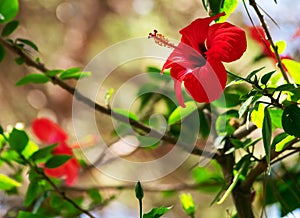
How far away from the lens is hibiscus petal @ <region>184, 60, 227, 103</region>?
1.95 feet

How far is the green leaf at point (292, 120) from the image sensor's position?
564 millimetres

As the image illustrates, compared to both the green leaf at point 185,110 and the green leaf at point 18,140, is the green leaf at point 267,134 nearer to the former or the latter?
the green leaf at point 185,110

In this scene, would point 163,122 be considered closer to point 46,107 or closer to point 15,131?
point 15,131

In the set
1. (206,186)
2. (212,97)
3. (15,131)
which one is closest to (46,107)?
(206,186)

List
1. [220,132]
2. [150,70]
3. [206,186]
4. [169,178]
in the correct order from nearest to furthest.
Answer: [220,132]
[150,70]
[206,186]
[169,178]

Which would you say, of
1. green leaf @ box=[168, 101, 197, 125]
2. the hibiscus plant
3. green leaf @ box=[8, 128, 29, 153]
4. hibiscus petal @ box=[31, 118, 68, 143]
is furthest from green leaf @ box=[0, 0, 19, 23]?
hibiscus petal @ box=[31, 118, 68, 143]

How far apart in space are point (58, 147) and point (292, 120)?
0.62m

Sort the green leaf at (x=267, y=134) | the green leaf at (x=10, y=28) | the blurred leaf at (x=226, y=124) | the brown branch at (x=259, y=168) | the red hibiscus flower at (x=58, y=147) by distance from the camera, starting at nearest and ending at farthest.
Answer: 1. the green leaf at (x=267, y=134)
2. the brown branch at (x=259, y=168)
3. the blurred leaf at (x=226, y=124)
4. the green leaf at (x=10, y=28)
5. the red hibiscus flower at (x=58, y=147)

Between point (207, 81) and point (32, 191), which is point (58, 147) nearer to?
point (32, 191)

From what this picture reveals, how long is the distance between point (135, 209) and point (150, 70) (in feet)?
2.57

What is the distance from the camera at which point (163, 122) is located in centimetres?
92

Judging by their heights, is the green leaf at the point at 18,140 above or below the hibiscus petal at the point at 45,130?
above

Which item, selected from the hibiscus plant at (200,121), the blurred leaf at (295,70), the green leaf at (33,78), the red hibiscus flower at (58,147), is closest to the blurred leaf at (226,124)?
the hibiscus plant at (200,121)

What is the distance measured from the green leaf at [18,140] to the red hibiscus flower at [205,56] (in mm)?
274
